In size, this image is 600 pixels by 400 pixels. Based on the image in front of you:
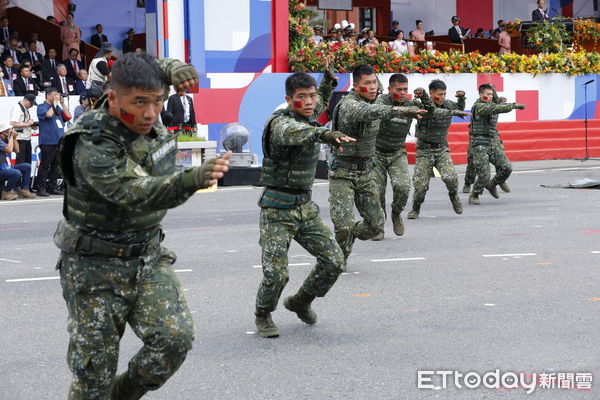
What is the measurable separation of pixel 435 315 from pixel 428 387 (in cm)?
183

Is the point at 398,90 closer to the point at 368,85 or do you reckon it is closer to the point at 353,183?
the point at 368,85

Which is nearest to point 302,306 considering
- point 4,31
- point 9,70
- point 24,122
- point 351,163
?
point 351,163

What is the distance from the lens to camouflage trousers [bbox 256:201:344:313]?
21.9 ft

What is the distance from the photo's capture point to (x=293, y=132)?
20.9 ft

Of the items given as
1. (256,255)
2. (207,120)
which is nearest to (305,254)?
(256,255)

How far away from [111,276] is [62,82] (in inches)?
625

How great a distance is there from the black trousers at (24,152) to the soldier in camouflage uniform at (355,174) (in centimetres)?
895

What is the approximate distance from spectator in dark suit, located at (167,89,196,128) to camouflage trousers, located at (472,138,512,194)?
6.30 m

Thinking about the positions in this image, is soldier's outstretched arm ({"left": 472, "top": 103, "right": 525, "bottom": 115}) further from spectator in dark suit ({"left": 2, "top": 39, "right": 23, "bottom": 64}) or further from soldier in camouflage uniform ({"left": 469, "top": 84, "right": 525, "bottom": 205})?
spectator in dark suit ({"left": 2, "top": 39, "right": 23, "bottom": 64})

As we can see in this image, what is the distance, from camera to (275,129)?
657 centimetres

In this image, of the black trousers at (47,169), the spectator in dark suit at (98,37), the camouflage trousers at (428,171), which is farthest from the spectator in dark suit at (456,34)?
the camouflage trousers at (428,171)

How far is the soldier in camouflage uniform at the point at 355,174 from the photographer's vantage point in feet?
28.8

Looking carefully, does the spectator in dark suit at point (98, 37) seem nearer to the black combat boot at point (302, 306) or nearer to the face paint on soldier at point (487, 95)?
the face paint on soldier at point (487, 95)

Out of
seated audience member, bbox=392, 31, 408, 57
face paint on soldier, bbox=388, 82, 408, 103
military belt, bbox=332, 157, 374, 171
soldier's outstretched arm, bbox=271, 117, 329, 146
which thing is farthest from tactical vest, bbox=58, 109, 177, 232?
seated audience member, bbox=392, 31, 408, 57
